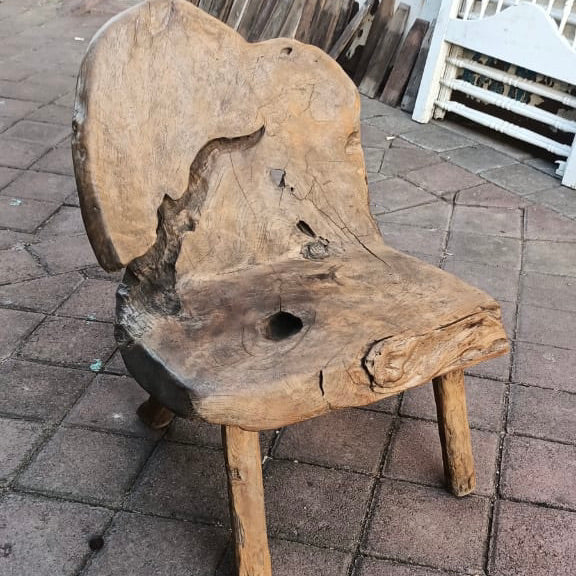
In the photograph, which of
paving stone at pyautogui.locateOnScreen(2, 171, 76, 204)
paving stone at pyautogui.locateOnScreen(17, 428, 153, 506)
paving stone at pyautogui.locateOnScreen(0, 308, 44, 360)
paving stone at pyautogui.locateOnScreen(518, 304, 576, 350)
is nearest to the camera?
paving stone at pyautogui.locateOnScreen(17, 428, 153, 506)

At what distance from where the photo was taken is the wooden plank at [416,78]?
16.8 feet

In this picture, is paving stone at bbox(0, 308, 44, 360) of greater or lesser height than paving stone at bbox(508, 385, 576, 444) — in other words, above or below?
below

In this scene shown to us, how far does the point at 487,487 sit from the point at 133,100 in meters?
1.38

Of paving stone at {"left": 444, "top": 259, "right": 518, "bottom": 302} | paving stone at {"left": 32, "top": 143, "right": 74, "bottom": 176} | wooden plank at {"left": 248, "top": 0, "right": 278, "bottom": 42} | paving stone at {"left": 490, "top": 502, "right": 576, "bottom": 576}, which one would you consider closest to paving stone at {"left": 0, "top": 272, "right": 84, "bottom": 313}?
paving stone at {"left": 32, "top": 143, "right": 74, "bottom": 176}

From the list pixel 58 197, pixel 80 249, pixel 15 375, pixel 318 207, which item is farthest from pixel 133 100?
pixel 58 197

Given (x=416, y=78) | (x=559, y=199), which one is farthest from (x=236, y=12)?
(x=559, y=199)

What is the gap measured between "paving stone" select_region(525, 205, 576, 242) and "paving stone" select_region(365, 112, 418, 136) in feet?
3.87

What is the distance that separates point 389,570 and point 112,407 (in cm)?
100

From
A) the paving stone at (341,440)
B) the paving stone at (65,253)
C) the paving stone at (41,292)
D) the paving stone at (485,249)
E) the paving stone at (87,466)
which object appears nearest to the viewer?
the paving stone at (87,466)

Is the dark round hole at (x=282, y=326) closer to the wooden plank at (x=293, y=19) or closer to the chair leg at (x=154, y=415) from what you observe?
the chair leg at (x=154, y=415)

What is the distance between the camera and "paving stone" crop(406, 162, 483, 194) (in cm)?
423

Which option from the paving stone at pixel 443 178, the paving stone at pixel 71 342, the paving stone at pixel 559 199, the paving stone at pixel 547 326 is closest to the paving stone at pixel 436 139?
the paving stone at pixel 443 178

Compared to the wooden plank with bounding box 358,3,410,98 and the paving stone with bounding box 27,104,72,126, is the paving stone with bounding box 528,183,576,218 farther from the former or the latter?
Result: the paving stone with bounding box 27,104,72,126

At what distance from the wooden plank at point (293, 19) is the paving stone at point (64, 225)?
235cm
